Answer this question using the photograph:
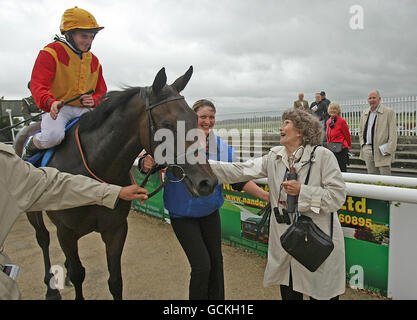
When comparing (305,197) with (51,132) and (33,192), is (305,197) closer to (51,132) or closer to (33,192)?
(33,192)

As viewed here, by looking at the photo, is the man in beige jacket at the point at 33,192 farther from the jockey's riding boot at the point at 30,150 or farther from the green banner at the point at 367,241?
the green banner at the point at 367,241

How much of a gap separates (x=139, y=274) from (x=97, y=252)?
3.44ft

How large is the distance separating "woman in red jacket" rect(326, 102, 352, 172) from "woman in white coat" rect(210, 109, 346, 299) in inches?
195

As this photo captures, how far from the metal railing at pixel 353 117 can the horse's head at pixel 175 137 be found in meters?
11.1

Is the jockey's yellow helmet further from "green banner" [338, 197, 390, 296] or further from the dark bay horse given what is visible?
"green banner" [338, 197, 390, 296]

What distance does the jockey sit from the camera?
256cm

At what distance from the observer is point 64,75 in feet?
8.97

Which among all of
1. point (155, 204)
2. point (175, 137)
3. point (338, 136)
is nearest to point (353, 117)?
point (338, 136)

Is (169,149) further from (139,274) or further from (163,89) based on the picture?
(139,274)

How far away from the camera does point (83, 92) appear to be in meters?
2.90

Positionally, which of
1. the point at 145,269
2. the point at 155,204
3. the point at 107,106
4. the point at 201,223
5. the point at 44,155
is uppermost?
the point at 107,106

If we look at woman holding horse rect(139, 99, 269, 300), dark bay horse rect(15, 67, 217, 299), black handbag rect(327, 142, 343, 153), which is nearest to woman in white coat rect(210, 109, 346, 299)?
woman holding horse rect(139, 99, 269, 300)

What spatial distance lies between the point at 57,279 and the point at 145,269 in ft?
3.43
